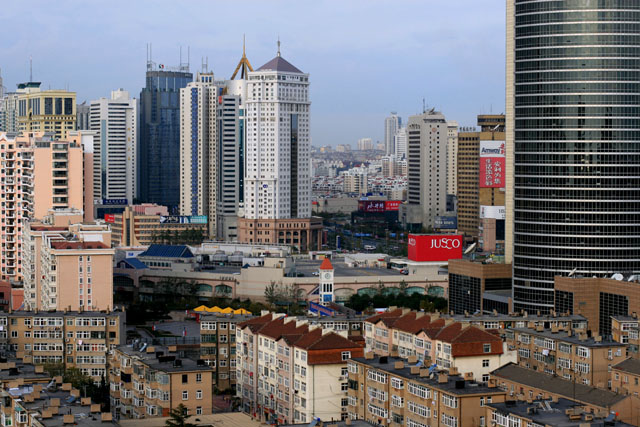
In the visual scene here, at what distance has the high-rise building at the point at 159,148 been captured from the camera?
186 m

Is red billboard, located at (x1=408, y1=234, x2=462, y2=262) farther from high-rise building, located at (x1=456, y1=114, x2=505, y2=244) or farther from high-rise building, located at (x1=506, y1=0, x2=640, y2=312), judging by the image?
high-rise building, located at (x1=456, y1=114, x2=505, y2=244)

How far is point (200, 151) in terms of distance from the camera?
14950 cm

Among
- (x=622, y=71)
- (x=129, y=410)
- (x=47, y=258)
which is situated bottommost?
(x=129, y=410)

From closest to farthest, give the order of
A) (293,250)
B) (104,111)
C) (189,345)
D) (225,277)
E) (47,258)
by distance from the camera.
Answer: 1. (189,345)
2. (47,258)
3. (225,277)
4. (293,250)
5. (104,111)

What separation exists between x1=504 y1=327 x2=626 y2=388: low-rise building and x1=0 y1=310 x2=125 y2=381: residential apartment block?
17963 millimetres

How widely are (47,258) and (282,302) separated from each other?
22.9m

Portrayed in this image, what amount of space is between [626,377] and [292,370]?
12.4 meters

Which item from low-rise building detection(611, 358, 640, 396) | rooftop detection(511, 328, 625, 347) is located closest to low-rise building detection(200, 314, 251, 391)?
rooftop detection(511, 328, 625, 347)

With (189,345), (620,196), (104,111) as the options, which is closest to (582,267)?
(620,196)

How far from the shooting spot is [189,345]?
6228 cm

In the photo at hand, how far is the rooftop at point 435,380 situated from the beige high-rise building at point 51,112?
339 feet

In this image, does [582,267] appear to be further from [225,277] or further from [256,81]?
[256,81]

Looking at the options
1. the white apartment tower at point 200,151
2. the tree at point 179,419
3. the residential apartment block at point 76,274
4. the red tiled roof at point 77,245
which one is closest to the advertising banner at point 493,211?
the white apartment tower at point 200,151

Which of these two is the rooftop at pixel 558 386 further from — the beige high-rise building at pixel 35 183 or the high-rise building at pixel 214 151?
the high-rise building at pixel 214 151
